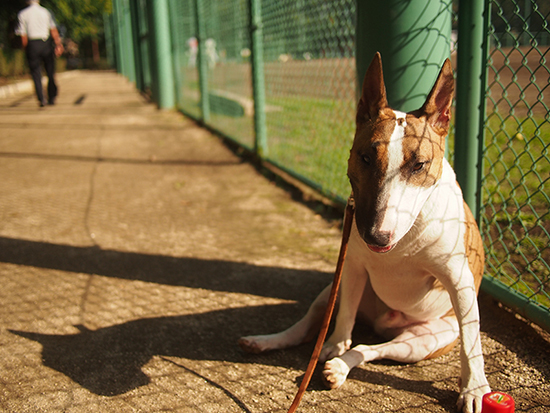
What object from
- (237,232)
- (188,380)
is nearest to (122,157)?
(237,232)

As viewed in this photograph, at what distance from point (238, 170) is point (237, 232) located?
6.79 ft

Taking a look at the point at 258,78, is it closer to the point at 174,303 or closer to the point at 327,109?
the point at 327,109

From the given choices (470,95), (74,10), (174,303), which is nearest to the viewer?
(470,95)

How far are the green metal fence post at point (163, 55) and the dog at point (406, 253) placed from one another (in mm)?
9223

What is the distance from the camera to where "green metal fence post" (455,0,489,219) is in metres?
2.61

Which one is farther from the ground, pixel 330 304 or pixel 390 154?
pixel 390 154

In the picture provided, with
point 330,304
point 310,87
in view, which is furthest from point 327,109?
point 330,304

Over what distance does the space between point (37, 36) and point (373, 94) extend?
31.6 feet

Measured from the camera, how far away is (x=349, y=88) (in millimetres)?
4777

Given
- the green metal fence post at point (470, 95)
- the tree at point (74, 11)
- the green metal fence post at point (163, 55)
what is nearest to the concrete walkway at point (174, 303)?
the green metal fence post at point (470, 95)

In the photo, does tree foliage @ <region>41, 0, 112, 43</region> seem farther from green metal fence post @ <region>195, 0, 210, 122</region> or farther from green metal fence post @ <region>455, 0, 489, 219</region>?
green metal fence post @ <region>455, 0, 489, 219</region>

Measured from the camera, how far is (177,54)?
10.3 m

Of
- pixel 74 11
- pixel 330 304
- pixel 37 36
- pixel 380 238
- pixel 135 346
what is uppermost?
pixel 74 11

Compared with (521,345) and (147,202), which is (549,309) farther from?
(147,202)
